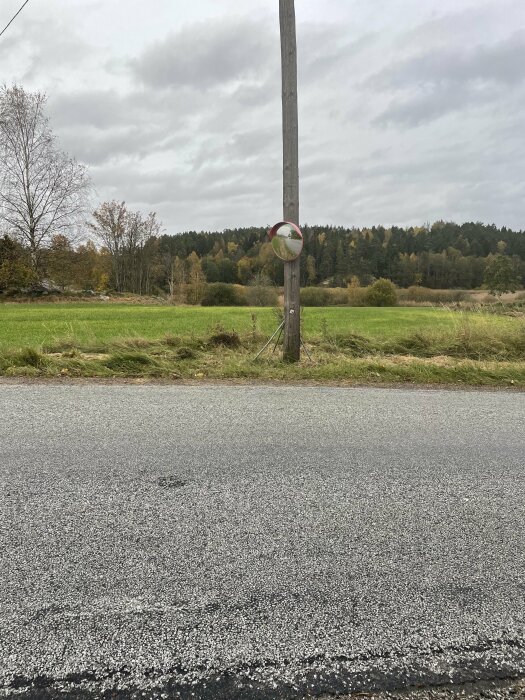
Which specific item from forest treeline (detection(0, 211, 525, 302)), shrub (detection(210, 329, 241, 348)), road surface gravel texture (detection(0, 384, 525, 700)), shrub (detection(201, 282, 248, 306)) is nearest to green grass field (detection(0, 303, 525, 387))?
shrub (detection(210, 329, 241, 348))

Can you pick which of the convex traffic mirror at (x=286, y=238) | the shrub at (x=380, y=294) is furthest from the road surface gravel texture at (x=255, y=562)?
the shrub at (x=380, y=294)

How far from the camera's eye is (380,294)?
59.8 m

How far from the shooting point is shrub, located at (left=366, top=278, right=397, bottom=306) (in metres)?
59.8

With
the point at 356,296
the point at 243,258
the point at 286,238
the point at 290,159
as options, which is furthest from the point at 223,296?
the point at 286,238

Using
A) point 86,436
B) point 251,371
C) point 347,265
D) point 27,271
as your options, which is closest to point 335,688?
point 86,436

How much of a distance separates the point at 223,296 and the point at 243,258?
1423 inches

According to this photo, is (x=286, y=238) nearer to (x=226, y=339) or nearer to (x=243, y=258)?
(x=226, y=339)

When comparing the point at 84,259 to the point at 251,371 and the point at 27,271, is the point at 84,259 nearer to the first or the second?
the point at 27,271

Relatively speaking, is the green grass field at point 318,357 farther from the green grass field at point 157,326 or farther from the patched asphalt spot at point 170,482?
the patched asphalt spot at point 170,482

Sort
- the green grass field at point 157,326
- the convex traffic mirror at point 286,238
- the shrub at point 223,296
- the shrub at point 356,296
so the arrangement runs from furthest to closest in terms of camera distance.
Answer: the shrub at point 356,296 → the shrub at point 223,296 → the green grass field at point 157,326 → the convex traffic mirror at point 286,238

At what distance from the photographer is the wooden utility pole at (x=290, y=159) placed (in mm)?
8266

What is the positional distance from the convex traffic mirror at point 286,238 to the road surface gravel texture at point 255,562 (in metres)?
5.05

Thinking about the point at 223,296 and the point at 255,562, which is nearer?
the point at 255,562

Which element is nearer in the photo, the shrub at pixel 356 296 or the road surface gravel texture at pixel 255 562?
the road surface gravel texture at pixel 255 562
